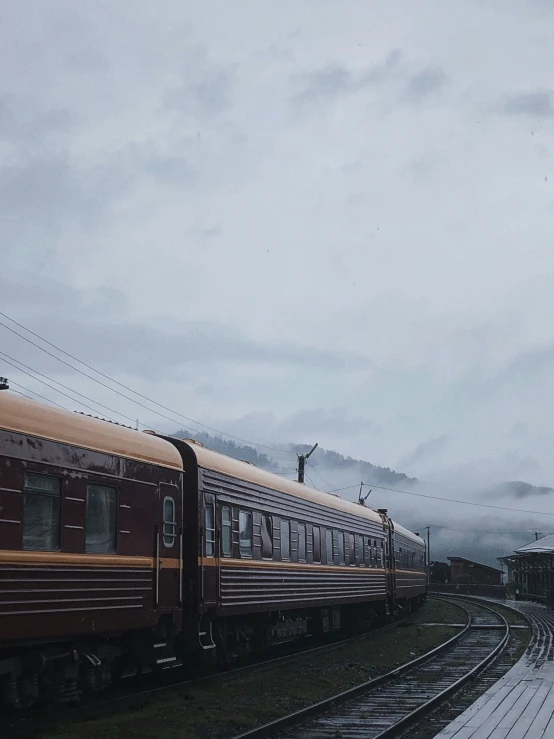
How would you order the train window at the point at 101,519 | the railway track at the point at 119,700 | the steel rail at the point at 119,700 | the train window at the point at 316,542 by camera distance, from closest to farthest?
the railway track at the point at 119,700 → the steel rail at the point at 119,700 → the train window at the point at 101,519 → the train window at the point at 316,542

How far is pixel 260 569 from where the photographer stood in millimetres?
18016

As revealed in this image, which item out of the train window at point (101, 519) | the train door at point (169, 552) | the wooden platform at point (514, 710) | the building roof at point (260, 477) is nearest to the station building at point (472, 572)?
the building roof at point (260, 477)

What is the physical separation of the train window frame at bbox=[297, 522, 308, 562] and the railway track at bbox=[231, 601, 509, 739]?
3452mm

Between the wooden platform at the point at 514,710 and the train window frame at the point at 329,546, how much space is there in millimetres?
6597

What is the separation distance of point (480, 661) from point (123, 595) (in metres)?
10.0

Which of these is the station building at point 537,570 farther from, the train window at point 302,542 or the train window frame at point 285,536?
the train window frame at point 285,536

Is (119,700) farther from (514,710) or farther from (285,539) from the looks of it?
(285,539)

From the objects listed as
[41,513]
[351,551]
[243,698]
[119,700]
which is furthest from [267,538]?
[351,551]

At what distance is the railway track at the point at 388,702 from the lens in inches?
452

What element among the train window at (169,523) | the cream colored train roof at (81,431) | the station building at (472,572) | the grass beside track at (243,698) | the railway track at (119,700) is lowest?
the grass beside track at (243,698)

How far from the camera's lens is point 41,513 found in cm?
1077

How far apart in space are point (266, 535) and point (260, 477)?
1185 millimetres

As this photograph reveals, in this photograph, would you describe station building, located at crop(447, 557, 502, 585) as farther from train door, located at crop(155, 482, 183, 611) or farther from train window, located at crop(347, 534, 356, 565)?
train door, located at crop(155, 482, 183, 611)

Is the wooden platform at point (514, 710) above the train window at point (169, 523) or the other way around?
the other way around
